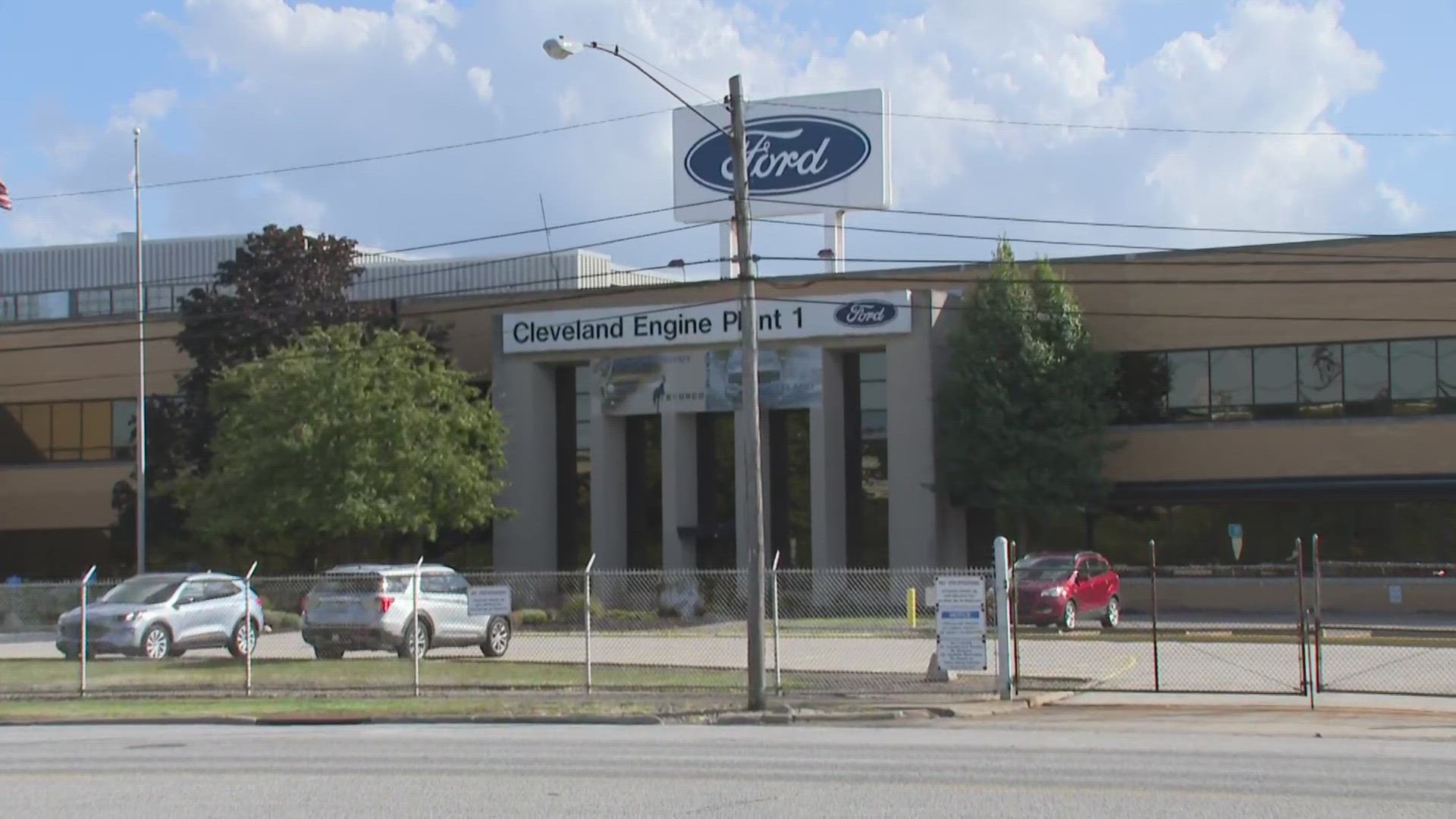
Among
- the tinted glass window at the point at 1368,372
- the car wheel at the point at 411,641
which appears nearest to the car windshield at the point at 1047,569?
the car wheel at the point at 411,641

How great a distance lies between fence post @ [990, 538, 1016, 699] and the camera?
20.5 metres

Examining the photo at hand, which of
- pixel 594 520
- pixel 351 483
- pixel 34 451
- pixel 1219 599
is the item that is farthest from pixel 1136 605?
pixel 34 451

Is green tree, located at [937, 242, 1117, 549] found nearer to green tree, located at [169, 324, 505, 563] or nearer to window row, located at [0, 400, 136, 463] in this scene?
green tree, located at [169, 324, 505, 563]

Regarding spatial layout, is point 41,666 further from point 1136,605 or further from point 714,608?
point 1136,605

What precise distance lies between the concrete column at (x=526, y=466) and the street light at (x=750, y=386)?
A: 25.8 metres

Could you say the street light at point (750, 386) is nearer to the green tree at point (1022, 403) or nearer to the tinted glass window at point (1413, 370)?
the green tree at point (1022, 403)

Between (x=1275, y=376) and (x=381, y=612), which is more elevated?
(x=1275, y=376)

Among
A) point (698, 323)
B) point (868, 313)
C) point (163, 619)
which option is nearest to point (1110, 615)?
point (868, 313)

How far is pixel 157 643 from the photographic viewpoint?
2861cm

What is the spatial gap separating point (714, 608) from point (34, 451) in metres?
26.0

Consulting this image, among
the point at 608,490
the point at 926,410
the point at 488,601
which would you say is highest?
the point at 926,410

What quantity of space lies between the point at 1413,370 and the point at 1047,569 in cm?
1429

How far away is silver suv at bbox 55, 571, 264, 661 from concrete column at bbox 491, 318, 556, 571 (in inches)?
652

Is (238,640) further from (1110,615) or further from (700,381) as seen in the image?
(700,381)
